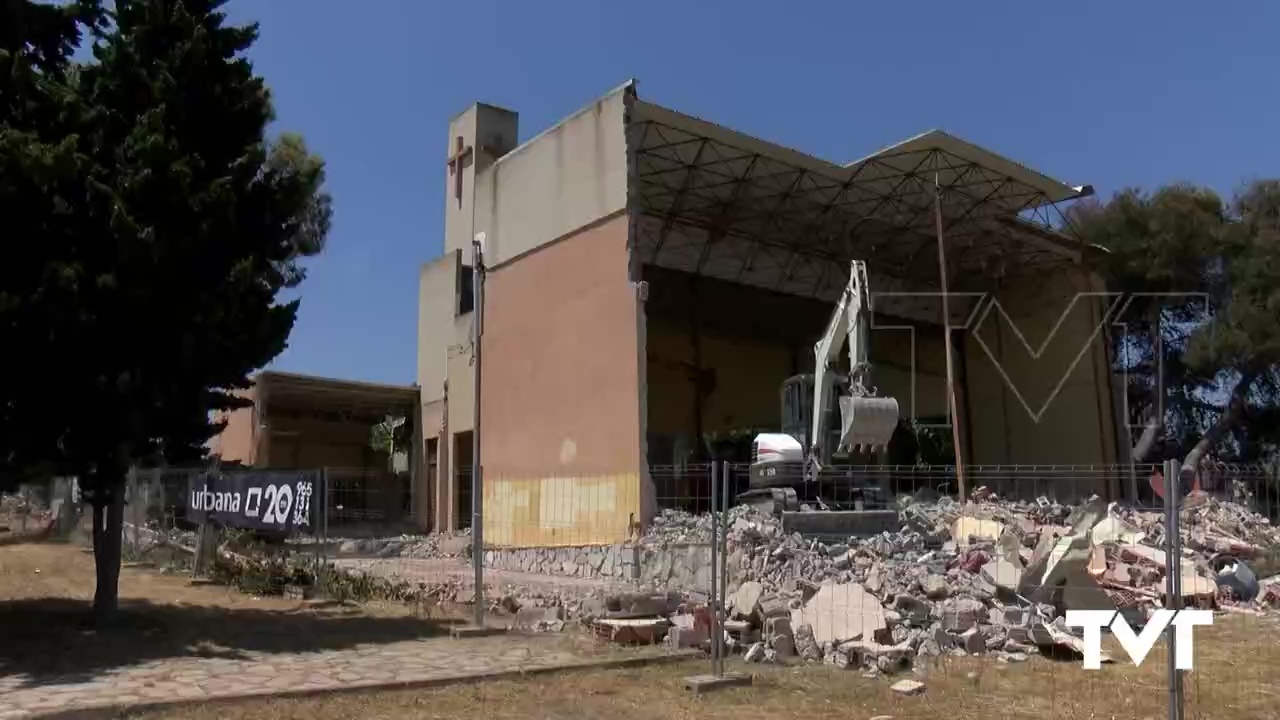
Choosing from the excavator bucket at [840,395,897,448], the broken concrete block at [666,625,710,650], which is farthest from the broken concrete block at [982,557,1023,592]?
the excavator bucket at [840,395,897,448]

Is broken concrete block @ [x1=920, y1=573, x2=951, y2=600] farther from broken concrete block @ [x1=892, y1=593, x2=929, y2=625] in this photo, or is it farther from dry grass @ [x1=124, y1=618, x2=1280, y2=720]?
dry grass @ [x1=124, y1=618, x2=1280, y2=720]

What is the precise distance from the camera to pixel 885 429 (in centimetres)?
2030

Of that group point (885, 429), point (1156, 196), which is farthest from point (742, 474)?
point (1156, 196)

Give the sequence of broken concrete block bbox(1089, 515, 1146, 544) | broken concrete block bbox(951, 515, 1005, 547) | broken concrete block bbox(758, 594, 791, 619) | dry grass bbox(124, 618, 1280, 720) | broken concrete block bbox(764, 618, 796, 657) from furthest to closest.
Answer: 1. broken concrete block bbox(951, 515, 1005, 547)
2. broken concrete block bbox(1089, 515, 1146, 544)
3. broken concrete block bbox(758, 594, 791, 619)
4. broken concrete block bbox(764, 618, 796, 657)
5. dry grass bbox(124, 618, 1280, 720)

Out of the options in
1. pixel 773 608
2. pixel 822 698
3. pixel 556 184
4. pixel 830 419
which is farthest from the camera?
pixel 556 184

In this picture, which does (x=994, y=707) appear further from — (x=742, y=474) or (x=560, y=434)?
(x=560, y=434)

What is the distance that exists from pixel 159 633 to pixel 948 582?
370 inches

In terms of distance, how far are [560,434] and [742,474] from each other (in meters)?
4.05

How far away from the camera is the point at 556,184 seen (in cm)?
2348

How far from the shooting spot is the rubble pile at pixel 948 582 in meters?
11.0

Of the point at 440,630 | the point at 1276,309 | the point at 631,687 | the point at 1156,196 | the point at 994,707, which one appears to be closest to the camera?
the point at 994,707

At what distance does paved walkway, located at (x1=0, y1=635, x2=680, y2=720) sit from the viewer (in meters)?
8.41

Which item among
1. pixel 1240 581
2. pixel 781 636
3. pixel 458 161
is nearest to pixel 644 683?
pixel 781 636

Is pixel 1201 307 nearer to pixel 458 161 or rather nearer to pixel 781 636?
pixel 458 161
